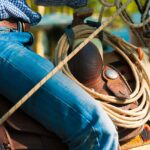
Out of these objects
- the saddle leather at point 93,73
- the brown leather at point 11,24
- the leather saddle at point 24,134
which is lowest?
the leather saddle at point 24,134

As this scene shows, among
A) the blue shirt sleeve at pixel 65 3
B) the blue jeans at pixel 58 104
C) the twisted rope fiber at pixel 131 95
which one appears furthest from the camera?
the blue shirt sleeve at pixel 65 3

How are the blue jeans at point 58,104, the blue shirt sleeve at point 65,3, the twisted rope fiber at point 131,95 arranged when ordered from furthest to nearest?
the blue shirt sleeve at point 65,3, the twisted rope fiber at point 131,95, the blue jeans at point 58,104

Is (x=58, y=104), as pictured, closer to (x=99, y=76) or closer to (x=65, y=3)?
(x=99, y=76)

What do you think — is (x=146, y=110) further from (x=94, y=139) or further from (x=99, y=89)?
(x=94, y=139)

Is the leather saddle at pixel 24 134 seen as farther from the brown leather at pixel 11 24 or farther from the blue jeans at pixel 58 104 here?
the brown leather at pixel 11 24

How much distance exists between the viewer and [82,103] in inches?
87.4

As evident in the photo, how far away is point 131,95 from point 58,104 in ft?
1.73

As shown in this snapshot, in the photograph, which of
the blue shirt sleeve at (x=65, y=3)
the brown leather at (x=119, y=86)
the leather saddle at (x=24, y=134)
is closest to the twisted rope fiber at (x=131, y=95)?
the brown leather at (x=119, y=86)

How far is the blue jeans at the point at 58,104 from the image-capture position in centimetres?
221

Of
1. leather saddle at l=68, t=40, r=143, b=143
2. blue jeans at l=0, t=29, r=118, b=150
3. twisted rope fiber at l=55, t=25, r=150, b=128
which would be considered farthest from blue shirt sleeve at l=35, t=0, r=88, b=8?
blue jeans at l=0, t=29, r=118, b=150

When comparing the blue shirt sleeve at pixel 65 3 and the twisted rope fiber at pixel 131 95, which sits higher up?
the blue shirt sleeve at pixel 65 3

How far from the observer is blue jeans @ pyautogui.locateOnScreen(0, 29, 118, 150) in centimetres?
221

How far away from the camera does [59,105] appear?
2.23 m

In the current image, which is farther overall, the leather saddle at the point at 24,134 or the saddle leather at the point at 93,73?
the saddle leather at the point at 93,73
